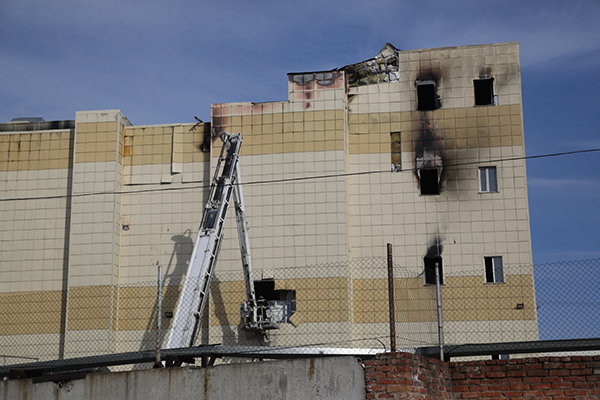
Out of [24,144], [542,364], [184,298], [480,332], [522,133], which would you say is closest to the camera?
[542,364]

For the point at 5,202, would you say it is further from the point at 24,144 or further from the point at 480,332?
the point at 480,332

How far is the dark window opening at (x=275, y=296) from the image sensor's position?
25.7 metres

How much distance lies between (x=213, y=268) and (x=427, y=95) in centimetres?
1169

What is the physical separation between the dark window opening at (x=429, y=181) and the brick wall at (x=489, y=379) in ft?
52.3

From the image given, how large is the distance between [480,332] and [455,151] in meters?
6.90

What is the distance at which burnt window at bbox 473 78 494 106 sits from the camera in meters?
27.8

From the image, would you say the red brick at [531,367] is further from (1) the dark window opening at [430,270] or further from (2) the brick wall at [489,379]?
(1) the dark window opening at [430,270]

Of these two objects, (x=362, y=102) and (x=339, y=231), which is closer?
(x=339, y=231)

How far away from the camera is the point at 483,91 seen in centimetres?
2806

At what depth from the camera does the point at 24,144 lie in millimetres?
28766

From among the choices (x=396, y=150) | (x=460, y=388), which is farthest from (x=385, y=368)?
(x=396, y=150)

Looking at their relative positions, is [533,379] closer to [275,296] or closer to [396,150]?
[275,296]

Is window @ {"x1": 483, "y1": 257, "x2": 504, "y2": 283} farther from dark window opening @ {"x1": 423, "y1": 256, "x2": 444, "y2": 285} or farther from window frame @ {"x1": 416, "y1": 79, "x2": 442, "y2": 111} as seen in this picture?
window frame @ {"x1": 416, "y1": 79, "x2": 442, "y2": 111}

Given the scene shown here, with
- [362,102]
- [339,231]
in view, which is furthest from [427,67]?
[339,231]
